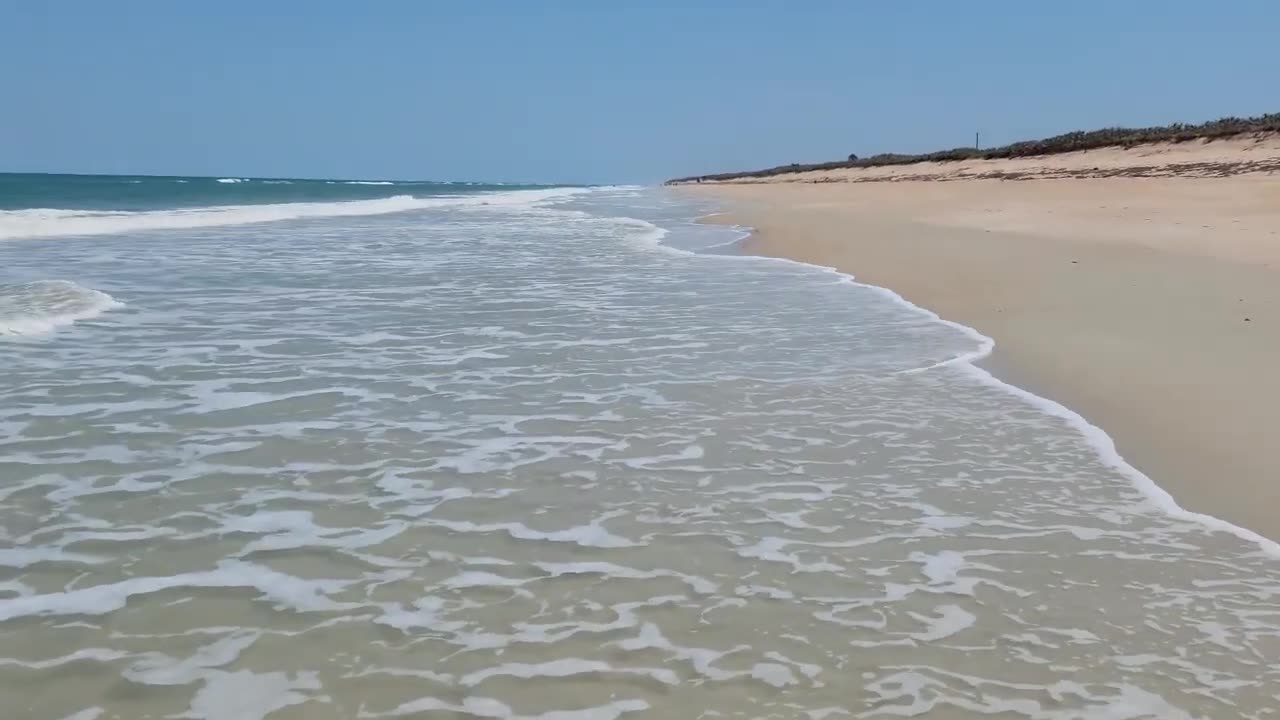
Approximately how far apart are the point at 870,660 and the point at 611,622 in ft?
2.36

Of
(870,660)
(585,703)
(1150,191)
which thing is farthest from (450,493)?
(1150,191)

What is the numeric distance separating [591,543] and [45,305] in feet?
23.7

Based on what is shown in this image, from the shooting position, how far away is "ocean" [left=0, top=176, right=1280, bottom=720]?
2.39 m

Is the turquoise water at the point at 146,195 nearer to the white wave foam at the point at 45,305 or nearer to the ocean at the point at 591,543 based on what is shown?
the white wave foam at the point at 45,305

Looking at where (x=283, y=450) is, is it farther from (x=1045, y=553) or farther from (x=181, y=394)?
(x=1045, y=553)

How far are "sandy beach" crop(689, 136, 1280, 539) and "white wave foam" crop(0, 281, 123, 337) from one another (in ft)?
23.0

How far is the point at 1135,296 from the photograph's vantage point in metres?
8.18

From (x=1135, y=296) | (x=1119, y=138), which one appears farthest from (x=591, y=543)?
(x=1119, y=138)

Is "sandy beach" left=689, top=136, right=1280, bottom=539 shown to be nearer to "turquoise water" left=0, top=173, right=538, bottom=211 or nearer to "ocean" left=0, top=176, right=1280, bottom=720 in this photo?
"ocean" left=0, top=176, right=1280, bottom=720

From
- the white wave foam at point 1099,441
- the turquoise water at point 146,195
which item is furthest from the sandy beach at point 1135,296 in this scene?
the turquoise water at point 146,195

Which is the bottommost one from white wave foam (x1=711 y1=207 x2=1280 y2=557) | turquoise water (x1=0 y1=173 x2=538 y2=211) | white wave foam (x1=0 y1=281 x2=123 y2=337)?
white wave foam (x1=711 y1=207 x2=1280 y2=557)

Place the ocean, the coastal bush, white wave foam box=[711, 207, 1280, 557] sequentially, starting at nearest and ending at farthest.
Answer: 1. the ocean
2. white wave foam box=[711, 207, 1280, 557]
3. the coastal bush

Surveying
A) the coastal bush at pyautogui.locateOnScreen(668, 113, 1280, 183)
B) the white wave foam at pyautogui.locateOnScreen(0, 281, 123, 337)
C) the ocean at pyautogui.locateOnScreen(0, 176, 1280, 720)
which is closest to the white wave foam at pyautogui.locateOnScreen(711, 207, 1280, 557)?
the ocean at pyautogui.locateOnScreen(0, 176, 1280, 720)

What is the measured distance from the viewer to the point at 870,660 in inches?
98.6
